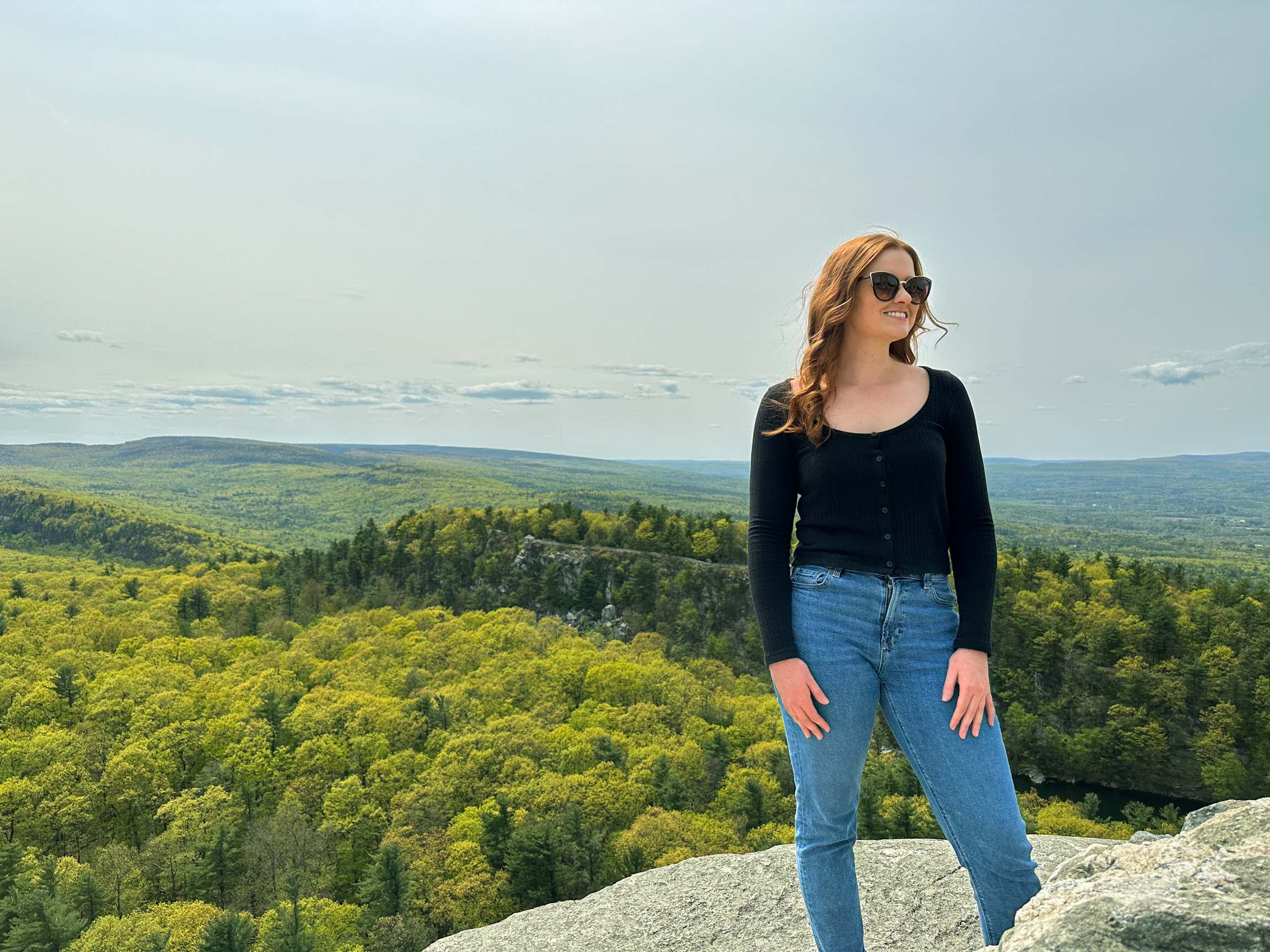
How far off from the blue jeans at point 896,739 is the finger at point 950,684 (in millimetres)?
25

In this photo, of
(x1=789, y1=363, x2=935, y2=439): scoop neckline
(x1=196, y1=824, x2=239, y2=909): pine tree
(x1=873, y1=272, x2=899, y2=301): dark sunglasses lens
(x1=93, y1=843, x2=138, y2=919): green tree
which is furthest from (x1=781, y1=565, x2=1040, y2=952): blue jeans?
(x1=196, y1=824, x2=239, y2=909): pine tree

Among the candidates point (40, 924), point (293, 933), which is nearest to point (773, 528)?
point (293, 933)

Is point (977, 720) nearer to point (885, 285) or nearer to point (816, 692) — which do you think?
point (816, 692)

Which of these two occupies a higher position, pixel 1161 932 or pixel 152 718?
pixel 1161 932

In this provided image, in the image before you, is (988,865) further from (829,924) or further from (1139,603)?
(1139,603)

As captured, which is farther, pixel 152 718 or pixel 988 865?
pixel 152 718

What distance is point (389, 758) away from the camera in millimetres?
29453

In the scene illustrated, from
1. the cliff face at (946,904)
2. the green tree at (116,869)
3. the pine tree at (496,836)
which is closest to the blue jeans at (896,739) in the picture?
the cliff face at (946,904)

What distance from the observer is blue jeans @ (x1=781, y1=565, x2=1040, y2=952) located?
2648 mm

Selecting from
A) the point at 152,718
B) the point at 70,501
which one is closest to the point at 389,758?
the point at 152,718

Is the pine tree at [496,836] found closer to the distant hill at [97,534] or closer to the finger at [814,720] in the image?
the finger at [814,720]

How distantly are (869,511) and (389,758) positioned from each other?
1240 inches

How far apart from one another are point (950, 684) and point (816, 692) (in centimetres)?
52

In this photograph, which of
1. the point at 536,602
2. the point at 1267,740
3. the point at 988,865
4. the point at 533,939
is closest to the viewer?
the point at 988,865
